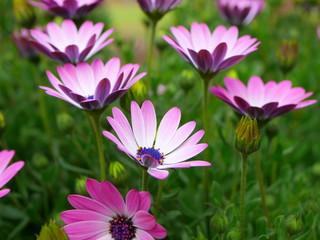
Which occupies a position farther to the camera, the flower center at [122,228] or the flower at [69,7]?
the flower at [69,7]

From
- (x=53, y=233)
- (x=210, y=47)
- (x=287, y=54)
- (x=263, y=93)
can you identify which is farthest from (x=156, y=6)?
(x=53, y=233)

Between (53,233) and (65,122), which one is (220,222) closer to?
(53,233)

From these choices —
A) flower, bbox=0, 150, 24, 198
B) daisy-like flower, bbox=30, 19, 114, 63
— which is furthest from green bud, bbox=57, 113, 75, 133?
flower, bbox=0, 150, 24, 198

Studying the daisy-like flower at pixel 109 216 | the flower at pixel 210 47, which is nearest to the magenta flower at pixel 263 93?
the flower at pixel 210 47

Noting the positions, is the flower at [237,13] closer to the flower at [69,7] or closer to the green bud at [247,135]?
the flower at [69,7]

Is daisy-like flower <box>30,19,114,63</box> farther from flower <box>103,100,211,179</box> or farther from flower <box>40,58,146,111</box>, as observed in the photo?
Result: flower <box>103,100,211,179</box>
